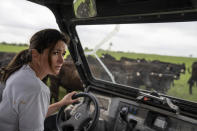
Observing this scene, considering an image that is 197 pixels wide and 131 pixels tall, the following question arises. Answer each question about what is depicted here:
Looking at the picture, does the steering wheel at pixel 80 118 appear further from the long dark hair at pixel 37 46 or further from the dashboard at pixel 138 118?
the long dark hair at pixel 37 46

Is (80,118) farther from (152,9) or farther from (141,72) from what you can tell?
(152,9)

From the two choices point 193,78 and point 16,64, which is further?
point 193,78

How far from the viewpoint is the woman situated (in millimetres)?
1056

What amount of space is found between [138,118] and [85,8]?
1.22 m

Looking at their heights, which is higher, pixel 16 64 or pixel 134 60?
pixel 16 64

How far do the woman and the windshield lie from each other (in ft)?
2.64

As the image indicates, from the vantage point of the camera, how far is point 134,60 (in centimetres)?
204

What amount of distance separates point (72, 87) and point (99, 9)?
3.28 m

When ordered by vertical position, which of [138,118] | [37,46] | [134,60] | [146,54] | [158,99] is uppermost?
[37,46]

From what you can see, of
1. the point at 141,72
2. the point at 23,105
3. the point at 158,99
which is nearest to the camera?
the point at 23,105

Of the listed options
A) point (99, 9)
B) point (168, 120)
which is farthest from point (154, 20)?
point (168, 120)

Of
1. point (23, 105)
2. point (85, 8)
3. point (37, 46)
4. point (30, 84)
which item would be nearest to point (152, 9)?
point (85, 8)

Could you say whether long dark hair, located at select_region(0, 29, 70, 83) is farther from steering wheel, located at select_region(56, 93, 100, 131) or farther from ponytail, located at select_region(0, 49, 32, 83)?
steering wheel, located at select_region(56, 93, 100, 131)

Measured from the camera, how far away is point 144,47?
182cm
